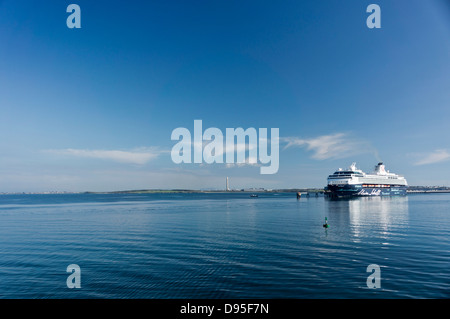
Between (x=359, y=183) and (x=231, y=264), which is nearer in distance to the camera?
(x=231, y=264)

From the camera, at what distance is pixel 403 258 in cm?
A: 2284

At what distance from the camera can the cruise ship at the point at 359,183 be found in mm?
132000

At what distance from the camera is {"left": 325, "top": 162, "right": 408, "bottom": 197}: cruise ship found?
132000 millimetres

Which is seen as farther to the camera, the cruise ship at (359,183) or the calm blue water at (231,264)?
the cruise ship at (359,183)

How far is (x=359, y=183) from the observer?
13500cm

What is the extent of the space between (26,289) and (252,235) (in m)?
24.3

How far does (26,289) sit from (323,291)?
19387mm

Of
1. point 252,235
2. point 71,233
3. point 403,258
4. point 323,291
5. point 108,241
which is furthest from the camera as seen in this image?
point 71,233

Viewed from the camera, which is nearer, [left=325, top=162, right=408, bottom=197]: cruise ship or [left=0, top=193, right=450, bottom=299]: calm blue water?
[left=0, top=193, right=450, bottom=299]: calm blue water
